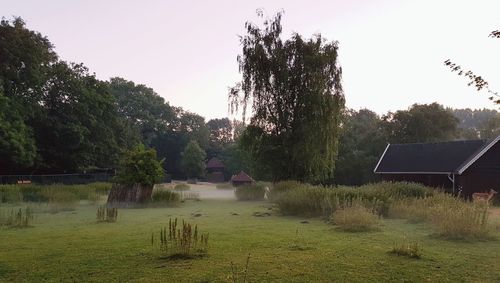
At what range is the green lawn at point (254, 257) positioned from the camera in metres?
6.09

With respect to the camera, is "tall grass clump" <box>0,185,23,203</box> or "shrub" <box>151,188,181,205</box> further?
"tall grass clump" <box>0,185,23,203</box>

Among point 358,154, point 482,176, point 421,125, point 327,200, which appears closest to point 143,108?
point 358,154

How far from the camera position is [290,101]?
2691 centimetres

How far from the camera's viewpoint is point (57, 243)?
8930 millimetres

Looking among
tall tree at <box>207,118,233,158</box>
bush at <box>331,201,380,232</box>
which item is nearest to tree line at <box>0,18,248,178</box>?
bush at <box>331,201,380,232</box>

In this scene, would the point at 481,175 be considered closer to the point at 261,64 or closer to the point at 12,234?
the point at 261,64

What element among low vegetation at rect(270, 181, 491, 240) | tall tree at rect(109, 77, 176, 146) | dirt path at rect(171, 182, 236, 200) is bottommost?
dirt path at rect(171, 182, 236, 200)

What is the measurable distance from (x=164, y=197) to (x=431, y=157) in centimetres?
1985

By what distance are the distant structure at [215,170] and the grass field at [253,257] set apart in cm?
6690

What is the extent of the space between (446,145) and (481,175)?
4.48 meters

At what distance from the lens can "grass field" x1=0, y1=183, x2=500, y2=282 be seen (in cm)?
608

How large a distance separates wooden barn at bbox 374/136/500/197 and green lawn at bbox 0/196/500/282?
58.7 ft

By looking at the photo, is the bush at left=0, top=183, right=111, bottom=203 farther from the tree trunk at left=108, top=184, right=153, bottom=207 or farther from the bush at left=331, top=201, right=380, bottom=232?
the bush at left=331, top=201, right=380, bottom=232

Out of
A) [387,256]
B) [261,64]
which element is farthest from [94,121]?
[387,256]
